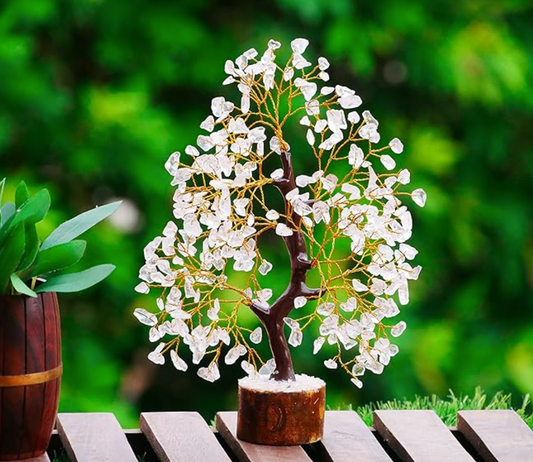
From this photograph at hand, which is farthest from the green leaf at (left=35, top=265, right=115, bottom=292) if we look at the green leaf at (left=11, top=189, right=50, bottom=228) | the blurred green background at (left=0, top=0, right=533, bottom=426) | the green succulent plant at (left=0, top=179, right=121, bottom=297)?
the blurred green background at (left=0, top=0, right=533, bottom=426)

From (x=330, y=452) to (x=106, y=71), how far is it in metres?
3.21

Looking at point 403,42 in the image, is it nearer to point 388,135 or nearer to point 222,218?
point 388,135

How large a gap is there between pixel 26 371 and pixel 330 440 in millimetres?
545

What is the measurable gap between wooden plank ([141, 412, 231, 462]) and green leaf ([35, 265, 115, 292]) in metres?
0.31

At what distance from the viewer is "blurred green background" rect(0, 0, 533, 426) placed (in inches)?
168

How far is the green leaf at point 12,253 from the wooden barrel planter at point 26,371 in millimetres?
45

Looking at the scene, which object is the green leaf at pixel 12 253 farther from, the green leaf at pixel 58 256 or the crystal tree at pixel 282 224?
the crystal tree at pixel 282 224

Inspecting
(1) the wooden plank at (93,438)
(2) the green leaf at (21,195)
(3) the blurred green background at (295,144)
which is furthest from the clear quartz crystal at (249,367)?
(3) the blurred green background at (295,144)

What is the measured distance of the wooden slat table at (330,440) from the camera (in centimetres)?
190

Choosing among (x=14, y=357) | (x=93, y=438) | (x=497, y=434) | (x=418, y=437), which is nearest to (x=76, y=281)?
(x=14, y=357)

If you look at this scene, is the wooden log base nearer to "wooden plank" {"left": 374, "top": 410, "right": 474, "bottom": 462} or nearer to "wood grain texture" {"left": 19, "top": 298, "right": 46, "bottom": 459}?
"wooden plank" {"left": 374, "top": 410, "right": 474, "bottom": 462}

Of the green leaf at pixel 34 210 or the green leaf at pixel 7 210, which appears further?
the green leaf at pixel 7 210

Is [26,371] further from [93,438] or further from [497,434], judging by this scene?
[497,434]

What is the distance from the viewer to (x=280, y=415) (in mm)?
1916
